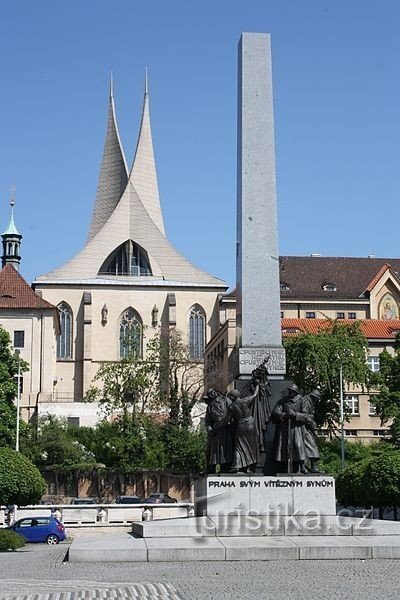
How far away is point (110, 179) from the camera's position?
3927 inches

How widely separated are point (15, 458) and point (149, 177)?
72998mm

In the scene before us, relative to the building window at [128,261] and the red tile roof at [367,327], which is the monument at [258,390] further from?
the building window at [128,261]

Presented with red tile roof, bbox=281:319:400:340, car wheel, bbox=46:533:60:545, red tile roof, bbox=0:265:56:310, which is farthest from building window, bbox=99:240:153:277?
car wheel, bbox=46:533:60:545

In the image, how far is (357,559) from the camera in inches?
603

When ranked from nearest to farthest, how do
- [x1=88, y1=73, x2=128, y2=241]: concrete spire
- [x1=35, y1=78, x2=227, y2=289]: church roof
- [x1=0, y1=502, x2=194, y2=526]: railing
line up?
1. [x1=0, y1=502, x2=194, y2=526]: railing
2. [x1=35, y1=78, x2=227, y2=289]: church roof
3. [x1=88, y1=73, x2=128, y2=241]: concrete spire

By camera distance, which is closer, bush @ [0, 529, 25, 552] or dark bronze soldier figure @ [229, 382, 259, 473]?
dark bronze soldier figure @ [229, 382, 259, 473]

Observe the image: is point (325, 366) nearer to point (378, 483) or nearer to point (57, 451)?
point (57, 451)

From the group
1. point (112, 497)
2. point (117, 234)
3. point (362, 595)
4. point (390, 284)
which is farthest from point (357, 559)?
point (117, 234)

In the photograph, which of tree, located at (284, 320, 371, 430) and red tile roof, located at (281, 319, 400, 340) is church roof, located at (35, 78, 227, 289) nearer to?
red tile roof, located at (281, 319, 400, 340)

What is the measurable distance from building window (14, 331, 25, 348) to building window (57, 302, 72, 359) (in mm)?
12137

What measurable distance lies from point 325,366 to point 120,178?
50.6 metres

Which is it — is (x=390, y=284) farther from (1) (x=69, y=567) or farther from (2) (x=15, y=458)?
(1) (x=69, y=567)

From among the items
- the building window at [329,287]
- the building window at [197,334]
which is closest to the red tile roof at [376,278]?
the building window at [329,287]

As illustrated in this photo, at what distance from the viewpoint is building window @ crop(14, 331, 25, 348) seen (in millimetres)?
70938
